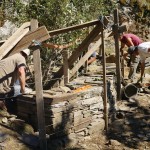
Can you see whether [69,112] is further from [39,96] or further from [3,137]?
[3,137]

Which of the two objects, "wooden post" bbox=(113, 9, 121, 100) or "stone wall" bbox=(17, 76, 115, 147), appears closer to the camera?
"stone wall" bbox=(17, 76, 115, 147)

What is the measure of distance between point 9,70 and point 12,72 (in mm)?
70

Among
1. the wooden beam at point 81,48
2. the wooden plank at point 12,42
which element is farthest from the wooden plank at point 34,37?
the wooden beam at point 81,48

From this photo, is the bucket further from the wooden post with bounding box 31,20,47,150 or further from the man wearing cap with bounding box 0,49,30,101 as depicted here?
the wooden post with bounding box 31,20,47,150

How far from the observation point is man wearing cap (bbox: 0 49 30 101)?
22.4 feet

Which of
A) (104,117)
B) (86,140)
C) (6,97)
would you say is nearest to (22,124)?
(6,97)

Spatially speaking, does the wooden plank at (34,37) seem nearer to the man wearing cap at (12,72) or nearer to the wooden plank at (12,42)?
the wooden plank at (12,42)

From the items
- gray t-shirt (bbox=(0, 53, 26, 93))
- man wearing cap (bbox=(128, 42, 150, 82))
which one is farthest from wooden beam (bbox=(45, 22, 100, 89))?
man wearing cap (bbox=(128, 42, 150, 82))

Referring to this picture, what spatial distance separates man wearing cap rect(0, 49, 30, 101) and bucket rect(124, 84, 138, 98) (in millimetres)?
3165

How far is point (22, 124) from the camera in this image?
21.5ft

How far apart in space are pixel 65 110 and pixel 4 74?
1411mm

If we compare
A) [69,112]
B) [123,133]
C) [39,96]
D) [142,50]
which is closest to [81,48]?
[69,112]

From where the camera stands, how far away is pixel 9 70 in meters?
6.96

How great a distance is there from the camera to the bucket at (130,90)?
920 cm
